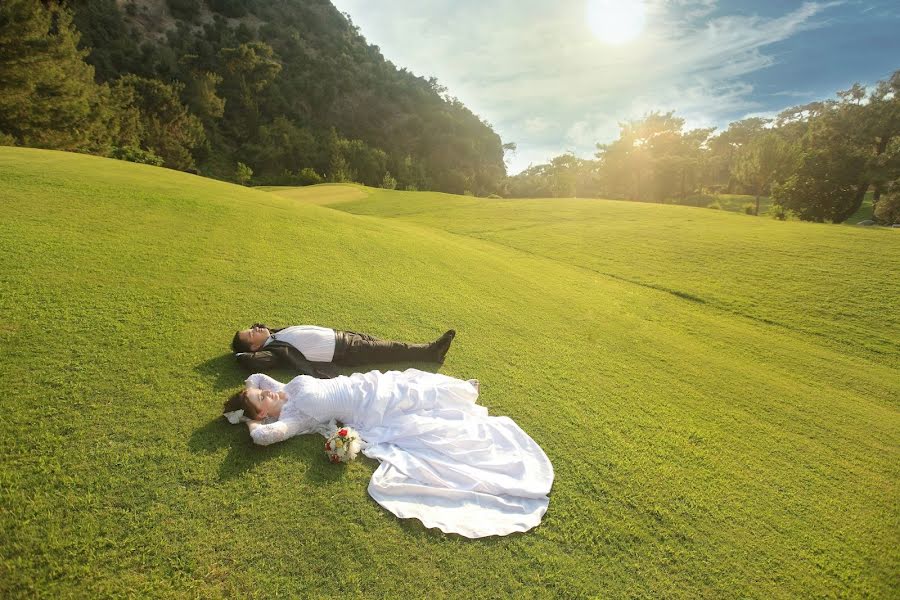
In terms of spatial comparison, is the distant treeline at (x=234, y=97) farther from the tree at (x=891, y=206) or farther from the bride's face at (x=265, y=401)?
the tree at (x=891, y=206)

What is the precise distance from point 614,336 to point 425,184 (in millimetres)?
55938

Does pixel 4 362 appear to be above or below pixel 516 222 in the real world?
below

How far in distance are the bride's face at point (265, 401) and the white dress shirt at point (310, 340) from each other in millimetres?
791

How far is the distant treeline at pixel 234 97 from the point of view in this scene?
76.2ft

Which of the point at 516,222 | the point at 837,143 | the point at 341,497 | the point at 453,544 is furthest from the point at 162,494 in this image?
the point at 837,143

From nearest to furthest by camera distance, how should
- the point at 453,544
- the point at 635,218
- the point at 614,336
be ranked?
the point at 453,544 < the point at 614,336 < the point at 635,218

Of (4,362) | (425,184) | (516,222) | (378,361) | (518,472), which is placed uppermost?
(425,184)

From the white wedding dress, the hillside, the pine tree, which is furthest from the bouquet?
the hillside

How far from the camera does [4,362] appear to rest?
3.91 meters

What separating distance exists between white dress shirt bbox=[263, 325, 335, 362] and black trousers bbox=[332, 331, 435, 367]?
10 cm

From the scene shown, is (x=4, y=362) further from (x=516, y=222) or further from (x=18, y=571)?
(x=516, y=222)

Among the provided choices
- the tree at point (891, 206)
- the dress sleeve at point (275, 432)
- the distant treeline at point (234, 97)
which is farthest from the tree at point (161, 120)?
the tree at point (891, 206)

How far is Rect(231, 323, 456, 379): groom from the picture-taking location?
4.48m

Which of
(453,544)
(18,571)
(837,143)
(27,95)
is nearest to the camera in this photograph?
(18,571)
